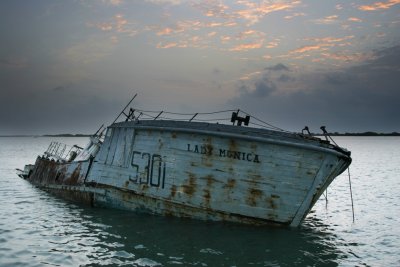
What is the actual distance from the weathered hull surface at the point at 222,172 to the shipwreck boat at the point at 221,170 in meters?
0.03

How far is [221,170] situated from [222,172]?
0.25 feet

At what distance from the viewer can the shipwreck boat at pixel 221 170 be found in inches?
460

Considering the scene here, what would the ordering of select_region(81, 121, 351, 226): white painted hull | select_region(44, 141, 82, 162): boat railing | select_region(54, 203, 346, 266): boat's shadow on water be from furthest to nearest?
select_region(44, 141, 82, 162): boat railing, select_region(81, 121, 351, 226): white painted hull, select_region(54, 203, 346, 266): boat's shadow on water

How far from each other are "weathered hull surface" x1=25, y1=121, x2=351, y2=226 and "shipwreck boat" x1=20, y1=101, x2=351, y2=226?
3 cm

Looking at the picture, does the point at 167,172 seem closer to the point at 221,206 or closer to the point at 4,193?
the point at 221,206

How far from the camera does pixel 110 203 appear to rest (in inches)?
602

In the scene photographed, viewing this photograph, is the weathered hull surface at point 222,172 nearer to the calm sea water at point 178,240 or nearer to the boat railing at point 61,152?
the calm sea water at point 178,240

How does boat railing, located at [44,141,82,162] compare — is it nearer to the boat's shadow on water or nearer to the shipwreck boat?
the shipwreck boat

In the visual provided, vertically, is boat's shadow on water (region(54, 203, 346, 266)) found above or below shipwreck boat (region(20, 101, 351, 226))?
below

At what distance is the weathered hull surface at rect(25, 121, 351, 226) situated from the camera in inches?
460

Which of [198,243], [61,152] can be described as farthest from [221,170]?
[61,152]

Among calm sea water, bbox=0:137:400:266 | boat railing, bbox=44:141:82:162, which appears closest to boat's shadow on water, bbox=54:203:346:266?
calm sea water, bbox=0:137:400:266

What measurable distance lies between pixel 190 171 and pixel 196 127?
1566 mm

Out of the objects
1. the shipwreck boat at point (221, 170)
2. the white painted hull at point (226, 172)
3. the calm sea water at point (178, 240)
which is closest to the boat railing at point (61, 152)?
the calm sea water at point (178, 240)
